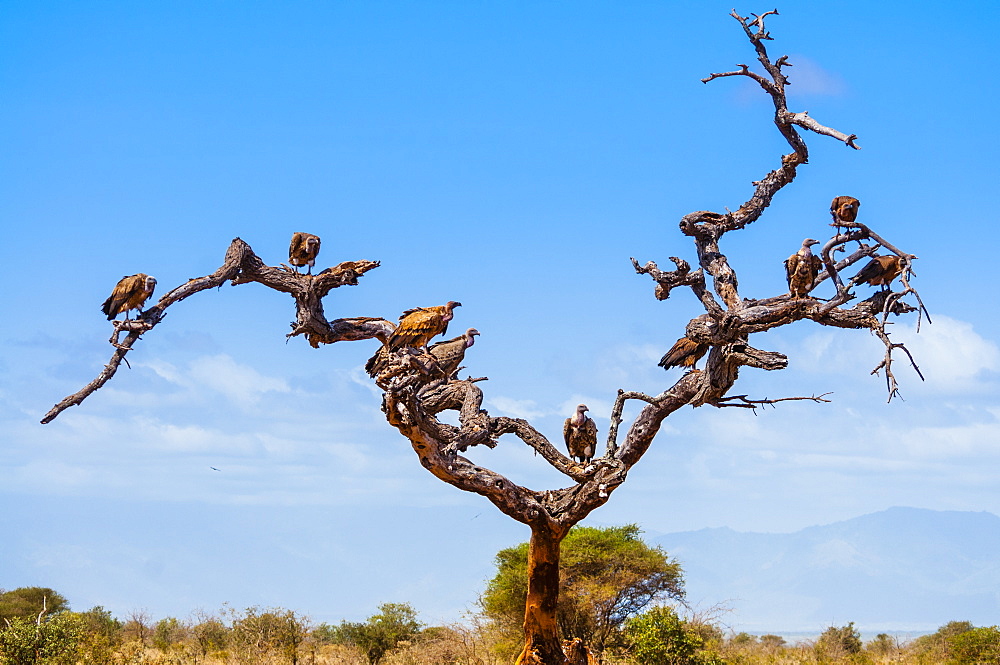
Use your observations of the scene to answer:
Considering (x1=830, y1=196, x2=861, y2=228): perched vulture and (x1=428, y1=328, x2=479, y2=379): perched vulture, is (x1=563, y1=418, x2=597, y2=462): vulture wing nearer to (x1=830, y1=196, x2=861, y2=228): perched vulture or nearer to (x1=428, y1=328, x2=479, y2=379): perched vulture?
(x1=428, y1=328, x2=479, y2=379): perched vulture

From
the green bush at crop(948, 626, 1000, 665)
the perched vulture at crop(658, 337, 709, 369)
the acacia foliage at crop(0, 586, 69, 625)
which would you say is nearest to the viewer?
the perched vulture at crop(658, 337, 709, 369)

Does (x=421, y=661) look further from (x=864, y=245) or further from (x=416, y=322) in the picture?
(x=864, y=245)

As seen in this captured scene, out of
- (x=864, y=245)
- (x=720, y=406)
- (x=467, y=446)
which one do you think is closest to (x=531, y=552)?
(x=467, y=446)

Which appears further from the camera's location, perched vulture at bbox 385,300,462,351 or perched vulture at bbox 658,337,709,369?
perched vulture at bbox 658,337,709,369

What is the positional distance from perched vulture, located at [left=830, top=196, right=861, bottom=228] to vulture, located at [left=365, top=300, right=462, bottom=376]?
→ 429 cm

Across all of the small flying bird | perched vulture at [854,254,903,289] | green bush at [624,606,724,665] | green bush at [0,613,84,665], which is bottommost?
green bush at [624,606,724,665]

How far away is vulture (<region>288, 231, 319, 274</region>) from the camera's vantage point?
495 inches

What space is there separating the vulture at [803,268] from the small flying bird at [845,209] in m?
0.35

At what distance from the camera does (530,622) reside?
40.3ft

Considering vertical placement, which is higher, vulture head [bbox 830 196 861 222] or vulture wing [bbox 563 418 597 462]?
vulture head [bbox 830 196 861 222]

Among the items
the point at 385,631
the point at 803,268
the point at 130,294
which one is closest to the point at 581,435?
the point at 803,268

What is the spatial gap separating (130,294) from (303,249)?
202 centimetres

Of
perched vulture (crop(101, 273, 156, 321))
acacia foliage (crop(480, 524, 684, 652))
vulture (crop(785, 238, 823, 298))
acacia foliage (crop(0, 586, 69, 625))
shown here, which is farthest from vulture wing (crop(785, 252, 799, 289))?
acacia foliage (crop(0, 586, 69, 625))

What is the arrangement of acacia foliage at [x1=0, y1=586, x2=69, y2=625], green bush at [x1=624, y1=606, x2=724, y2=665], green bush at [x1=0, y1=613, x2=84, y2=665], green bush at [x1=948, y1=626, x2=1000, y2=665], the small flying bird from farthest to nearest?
acacia foliage at [x1=0, y1=586, x2=69, y2=625]
green bush at [x1=948, y1=626, x2=1000, y2=665]
green bush at [x1=624, y1=606, x2=724, y2=665]
green bush at [x1=0, y1=613, x2=84, y2=665]
the small flying bird
